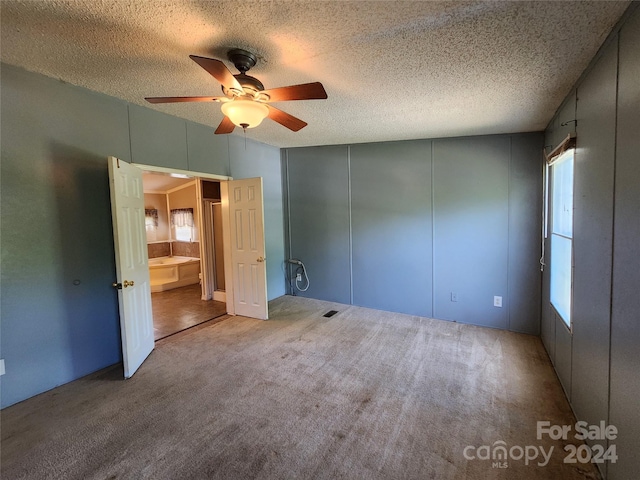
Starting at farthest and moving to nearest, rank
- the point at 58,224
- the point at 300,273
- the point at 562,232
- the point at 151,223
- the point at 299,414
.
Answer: the point at 151,223 → the point at 300,273 → the point at 562,232 → the point at 58,224 → the point at 299,414

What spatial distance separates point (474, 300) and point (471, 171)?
1685 millimetres

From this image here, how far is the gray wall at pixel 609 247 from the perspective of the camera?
137 cm

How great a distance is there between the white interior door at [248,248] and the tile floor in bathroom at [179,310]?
1.87 feet

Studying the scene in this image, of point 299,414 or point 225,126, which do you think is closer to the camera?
point 299,414

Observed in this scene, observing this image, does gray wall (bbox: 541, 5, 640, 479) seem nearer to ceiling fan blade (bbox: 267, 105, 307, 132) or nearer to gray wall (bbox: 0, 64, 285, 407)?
ceiling fan blade (bbox: 267, 105, 307, 132)

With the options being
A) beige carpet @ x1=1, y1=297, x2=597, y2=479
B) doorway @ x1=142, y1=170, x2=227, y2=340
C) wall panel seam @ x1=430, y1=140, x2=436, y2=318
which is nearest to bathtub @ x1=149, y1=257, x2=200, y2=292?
doorway @ x1=142, y1=170, x2=227, y2=340

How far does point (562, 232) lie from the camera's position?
268 centimetres

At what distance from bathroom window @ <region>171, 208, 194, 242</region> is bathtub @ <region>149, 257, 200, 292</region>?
0.65 m

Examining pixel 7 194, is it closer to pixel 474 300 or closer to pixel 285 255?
pixel 285 255

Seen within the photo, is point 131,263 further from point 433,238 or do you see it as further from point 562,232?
point 562,232

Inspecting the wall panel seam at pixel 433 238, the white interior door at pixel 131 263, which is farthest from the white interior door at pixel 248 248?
the wall panel seam at pixel 433 238

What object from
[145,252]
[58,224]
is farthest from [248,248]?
[58,224]

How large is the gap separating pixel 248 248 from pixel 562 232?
11.4 feet

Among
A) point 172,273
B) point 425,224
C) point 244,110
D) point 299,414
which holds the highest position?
point 244,110
